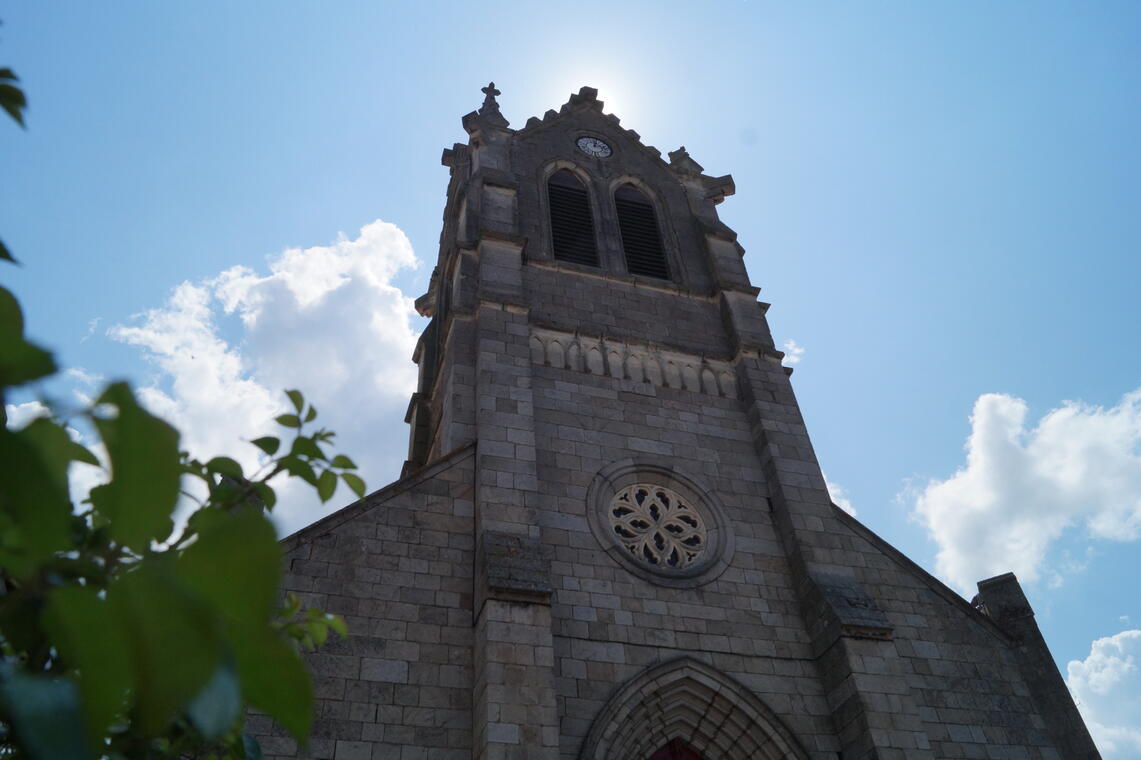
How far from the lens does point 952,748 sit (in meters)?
9.95

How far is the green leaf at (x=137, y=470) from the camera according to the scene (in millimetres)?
736

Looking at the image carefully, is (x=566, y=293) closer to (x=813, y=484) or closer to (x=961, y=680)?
(x=813, y=484)

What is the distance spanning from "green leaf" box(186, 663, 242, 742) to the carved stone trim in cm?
1196

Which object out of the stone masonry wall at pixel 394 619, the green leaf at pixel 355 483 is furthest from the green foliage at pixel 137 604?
the stone masonry wall at pixel 394 619

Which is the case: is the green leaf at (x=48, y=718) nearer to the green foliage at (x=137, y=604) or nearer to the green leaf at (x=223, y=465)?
the green foliage at (x=137, y=604)

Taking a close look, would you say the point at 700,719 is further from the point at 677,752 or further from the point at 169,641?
the point at 169,641

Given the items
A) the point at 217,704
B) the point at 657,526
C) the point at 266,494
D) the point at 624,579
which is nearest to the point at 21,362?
the point at 217,704

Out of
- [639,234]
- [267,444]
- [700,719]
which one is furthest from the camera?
[639,234]

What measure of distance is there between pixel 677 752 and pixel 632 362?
6.06 meters

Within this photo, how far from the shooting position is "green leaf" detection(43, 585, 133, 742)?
2.21 feet

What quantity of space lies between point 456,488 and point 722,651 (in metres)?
4.04

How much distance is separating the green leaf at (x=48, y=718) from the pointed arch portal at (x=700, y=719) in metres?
9.23

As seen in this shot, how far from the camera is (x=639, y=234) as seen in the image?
16.8m

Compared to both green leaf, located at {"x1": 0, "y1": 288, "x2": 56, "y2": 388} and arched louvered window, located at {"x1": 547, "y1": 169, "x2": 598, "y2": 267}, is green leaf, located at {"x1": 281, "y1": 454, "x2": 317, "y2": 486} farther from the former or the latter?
arched louvered window, located at {"x1": 547, "y1": 169, "x2": 598, "y2": 267}
